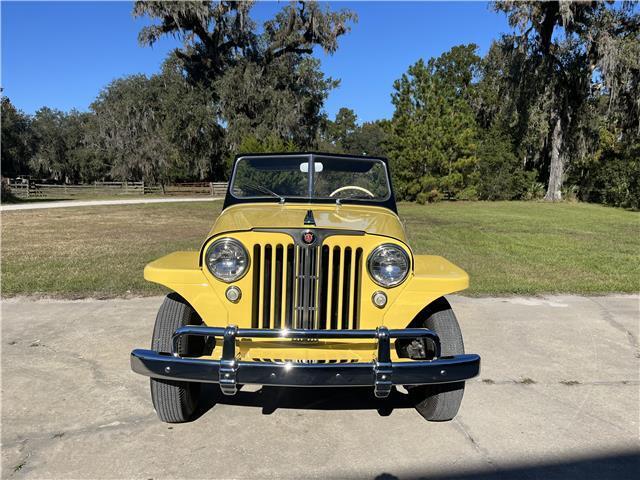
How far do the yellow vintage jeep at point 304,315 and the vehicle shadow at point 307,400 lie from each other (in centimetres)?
27

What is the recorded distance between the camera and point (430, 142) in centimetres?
2606

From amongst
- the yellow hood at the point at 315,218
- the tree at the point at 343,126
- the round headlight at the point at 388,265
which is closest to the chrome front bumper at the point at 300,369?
the round headlight at the point at 388,265

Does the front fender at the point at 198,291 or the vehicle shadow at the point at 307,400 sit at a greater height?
the front fender at the point at 198,291

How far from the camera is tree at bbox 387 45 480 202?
26.2m

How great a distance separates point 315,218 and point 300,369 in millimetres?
1022

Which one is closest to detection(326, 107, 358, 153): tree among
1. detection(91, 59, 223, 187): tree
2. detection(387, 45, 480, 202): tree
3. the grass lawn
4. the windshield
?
detection(91, 59, 223, 187): tree

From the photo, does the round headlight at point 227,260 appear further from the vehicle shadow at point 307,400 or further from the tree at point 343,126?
the tree at point 343,126

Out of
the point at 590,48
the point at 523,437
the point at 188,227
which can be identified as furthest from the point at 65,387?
the point at 590,48

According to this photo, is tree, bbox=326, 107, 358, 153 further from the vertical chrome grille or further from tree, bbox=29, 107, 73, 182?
the vertical chrome grille

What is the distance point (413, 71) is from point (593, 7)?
30.7 ft

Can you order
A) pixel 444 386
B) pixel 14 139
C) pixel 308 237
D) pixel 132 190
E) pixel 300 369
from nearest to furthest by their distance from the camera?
1. pixel 300 369
2. pixel 308 237
3. pixel 444 386
4. pixel 132 190
5. pixel 14 139

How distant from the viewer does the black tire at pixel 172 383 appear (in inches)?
116

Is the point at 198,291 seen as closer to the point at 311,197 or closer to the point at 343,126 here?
the point at 311,197

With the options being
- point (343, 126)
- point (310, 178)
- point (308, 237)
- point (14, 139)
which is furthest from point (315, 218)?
point (343, 126)
